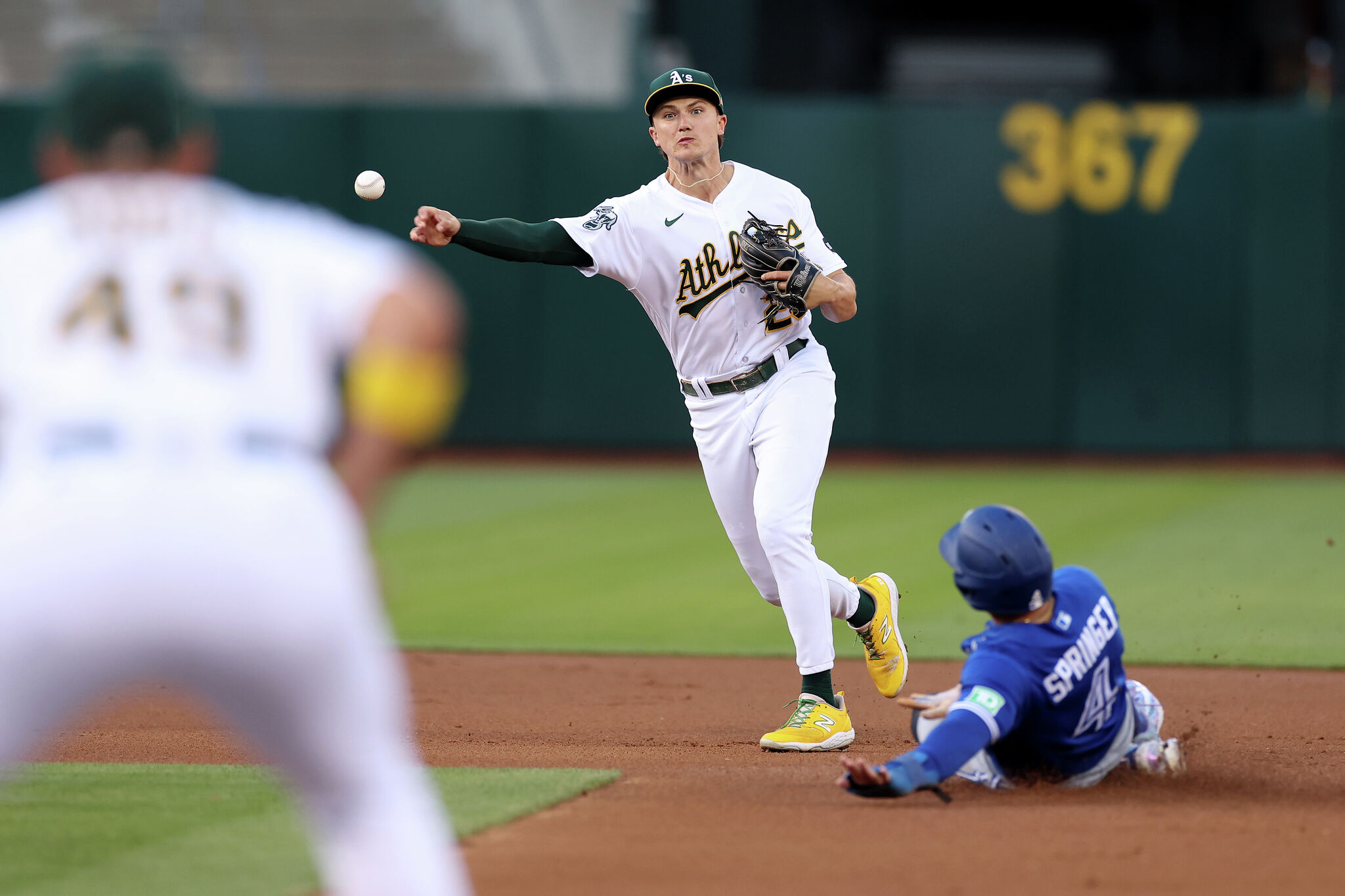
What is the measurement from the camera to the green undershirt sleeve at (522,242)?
204 inches

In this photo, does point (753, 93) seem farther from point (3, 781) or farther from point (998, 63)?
point (3, 781)

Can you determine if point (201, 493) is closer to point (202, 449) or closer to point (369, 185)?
point (202, 449)

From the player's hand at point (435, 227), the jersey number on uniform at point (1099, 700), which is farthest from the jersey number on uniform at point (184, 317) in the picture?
the player's hand at point (435, 227)

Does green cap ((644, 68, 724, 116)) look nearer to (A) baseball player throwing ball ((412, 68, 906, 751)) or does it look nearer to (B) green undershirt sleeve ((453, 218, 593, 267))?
Result: (A) baseball player throwing ball ((412, 68, 906, 751))

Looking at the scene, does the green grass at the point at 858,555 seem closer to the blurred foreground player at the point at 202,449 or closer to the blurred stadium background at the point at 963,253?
the blurred stadium background at the point at 963,253

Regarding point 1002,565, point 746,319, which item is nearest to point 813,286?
point 746,319

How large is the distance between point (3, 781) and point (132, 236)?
109 inches

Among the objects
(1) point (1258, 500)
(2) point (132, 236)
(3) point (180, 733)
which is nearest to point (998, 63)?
(1) point (1258, 500)

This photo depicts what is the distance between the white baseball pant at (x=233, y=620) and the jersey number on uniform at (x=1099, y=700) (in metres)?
2.23

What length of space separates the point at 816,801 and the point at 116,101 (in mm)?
2752

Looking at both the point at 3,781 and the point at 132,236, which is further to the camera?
the point at 3,781

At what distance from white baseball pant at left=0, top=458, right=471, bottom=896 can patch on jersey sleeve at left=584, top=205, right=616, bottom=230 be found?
3.28 m

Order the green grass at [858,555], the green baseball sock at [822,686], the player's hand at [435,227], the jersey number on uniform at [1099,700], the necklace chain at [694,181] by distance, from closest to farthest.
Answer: the jersey number on uniform at [1099,700], the player's hand at [435,227], the green baseball sock at [822,686], the necklace chain at [694,181], the green grass at [858,555]

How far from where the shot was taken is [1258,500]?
13.1 meters
